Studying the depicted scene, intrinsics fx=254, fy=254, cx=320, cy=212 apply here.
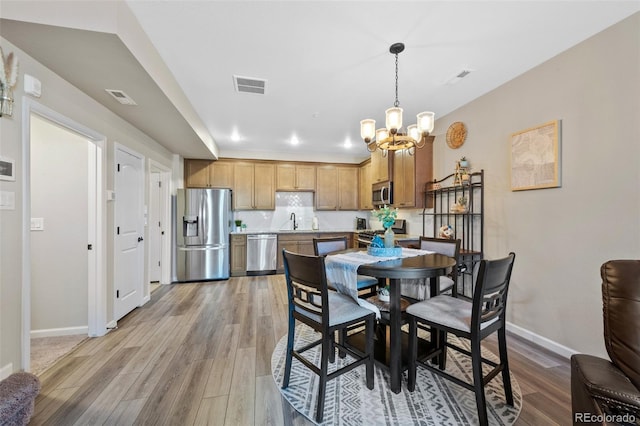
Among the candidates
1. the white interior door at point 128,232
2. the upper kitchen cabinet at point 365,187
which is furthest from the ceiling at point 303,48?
the upper kitchen cabinet at point 365,187

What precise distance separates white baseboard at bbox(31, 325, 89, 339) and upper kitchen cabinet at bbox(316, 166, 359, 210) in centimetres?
419

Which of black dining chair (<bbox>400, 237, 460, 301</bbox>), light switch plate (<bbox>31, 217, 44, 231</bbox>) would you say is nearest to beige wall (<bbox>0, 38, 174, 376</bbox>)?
light switch plate (<bbox>31, 217, 44, 231</bbox>)

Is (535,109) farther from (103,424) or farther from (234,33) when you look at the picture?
(103,424)

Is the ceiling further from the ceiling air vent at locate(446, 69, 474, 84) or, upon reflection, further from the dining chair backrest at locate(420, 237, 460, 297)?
the dining chair backrest at locate(420, 237, 460, 297)

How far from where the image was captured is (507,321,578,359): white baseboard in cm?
220

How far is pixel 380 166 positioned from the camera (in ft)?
15.6

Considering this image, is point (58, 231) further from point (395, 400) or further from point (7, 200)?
point (395, 400)

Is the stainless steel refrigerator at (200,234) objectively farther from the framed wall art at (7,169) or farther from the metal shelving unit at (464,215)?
the metal shelving unit at (464,215)

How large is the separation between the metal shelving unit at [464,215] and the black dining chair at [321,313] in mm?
1951

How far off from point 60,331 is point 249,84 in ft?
10.5

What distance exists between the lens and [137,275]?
3.32 metres

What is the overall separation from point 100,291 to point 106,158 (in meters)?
1.39

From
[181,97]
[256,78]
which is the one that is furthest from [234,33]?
[181,97]

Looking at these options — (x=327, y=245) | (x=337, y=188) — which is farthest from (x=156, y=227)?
(x=337, y=188)
